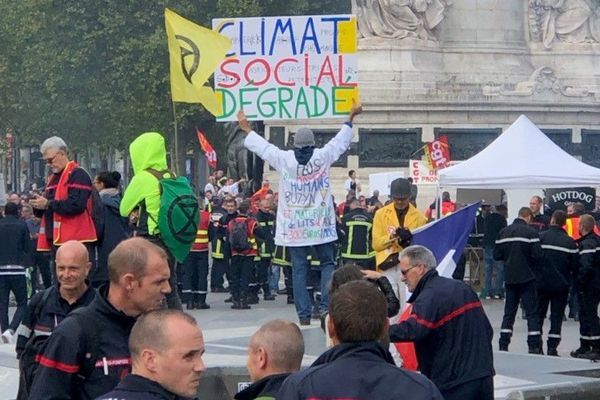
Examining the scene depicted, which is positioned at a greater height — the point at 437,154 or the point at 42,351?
the point at 437,154

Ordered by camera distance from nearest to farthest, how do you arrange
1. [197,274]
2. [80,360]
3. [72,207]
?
[80,360]
[72,207]
[197,274]

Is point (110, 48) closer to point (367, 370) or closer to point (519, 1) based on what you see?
point (519, 1)

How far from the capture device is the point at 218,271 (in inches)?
1034

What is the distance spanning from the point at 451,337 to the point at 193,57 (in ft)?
30.5

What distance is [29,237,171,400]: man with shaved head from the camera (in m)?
6.41

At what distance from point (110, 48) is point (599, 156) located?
2128 cm

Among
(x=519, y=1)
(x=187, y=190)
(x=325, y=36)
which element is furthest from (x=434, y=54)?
(x=187, y=190)

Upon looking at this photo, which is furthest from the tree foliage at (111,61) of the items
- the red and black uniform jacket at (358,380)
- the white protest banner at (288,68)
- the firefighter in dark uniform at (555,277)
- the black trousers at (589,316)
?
the red and black uniform jacket at (358,380)

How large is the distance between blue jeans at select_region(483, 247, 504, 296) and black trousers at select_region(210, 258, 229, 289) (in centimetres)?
399

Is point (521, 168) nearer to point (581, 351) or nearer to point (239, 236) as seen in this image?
point (239, 236)

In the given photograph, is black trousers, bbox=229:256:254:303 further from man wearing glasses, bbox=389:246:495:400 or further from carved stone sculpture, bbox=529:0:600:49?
carved stone sculpture, bbox=529:0:600:49

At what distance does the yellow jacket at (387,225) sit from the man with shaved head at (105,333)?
25.4 ft

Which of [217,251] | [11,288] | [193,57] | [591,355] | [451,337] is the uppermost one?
[193,57]

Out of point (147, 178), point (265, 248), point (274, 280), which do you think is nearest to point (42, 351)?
point (147, 178)
